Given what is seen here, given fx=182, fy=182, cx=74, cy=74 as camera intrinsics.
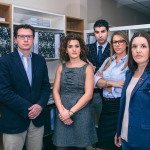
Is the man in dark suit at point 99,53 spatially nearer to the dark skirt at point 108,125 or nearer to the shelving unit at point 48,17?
the dark skirt at point 108,125

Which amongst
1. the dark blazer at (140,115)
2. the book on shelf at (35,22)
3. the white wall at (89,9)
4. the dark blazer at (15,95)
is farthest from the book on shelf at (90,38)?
the dark blazer at (140,115)

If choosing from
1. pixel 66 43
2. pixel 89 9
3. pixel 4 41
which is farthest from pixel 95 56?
pixel 89 9

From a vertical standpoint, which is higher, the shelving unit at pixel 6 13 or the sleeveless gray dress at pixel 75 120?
the shelving unit at pixel 6 13

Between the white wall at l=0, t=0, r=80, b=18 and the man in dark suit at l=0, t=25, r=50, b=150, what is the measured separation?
1367mm

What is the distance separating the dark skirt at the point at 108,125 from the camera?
1.92m

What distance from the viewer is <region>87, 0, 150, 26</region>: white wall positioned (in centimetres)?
432

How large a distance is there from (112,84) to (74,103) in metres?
0.44

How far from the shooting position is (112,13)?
5.20 m

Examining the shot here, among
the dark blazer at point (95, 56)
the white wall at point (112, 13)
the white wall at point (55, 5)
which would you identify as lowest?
the dark blazer at point (95, 56)

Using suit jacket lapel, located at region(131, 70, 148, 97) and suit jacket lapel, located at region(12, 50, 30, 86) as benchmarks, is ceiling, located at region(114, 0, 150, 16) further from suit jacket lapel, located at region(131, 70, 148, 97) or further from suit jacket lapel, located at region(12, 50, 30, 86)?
suit jacket lapel, located at region(131, 70, 148, 97)

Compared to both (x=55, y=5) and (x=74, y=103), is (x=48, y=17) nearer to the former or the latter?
(x=55, y=5)

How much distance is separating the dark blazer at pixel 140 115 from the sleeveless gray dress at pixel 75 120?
0.55 m

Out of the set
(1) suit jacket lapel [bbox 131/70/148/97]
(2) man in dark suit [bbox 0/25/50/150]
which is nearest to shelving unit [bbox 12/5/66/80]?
(2) man in dark suit [bbox 0/25/50/150]

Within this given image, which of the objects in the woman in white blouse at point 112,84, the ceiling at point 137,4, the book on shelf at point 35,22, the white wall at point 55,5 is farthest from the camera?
the ceiling at point 137,4
